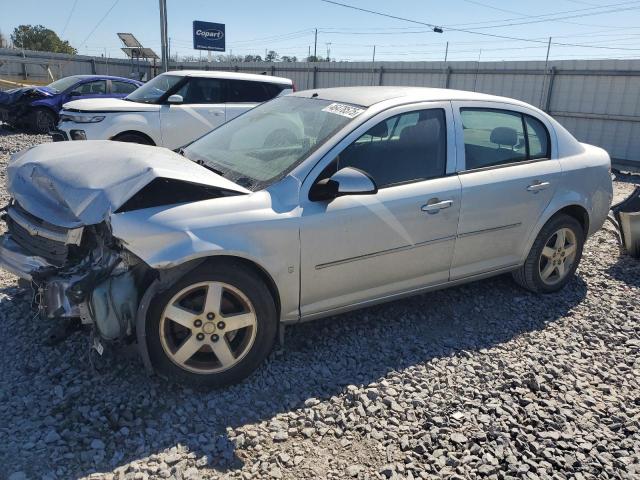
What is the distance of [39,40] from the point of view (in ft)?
215

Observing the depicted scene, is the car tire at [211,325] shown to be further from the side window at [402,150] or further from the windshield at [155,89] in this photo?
the windshield at [155,89]

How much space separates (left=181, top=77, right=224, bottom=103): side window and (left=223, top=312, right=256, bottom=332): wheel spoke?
6842 millimetres

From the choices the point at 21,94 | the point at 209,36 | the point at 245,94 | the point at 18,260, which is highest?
the point at 209,36

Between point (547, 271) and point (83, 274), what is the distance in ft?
11.9

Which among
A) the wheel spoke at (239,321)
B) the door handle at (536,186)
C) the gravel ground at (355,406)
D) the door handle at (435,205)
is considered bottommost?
the gravel ground at (355,406)

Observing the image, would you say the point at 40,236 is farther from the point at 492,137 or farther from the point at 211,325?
the point at 492,137

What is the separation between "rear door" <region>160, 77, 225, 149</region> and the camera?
874cm

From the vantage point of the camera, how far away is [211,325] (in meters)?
2.94

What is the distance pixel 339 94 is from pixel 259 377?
84.5 inches

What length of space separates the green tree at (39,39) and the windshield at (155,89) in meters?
62.8

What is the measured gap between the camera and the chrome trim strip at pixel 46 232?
2.94 metres

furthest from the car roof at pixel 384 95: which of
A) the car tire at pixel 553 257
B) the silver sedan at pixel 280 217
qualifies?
the car tire at pixel 553 257

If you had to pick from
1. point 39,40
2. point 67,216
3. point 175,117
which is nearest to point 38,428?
point 67,216

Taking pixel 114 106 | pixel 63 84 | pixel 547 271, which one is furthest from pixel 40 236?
pixel 63 84
